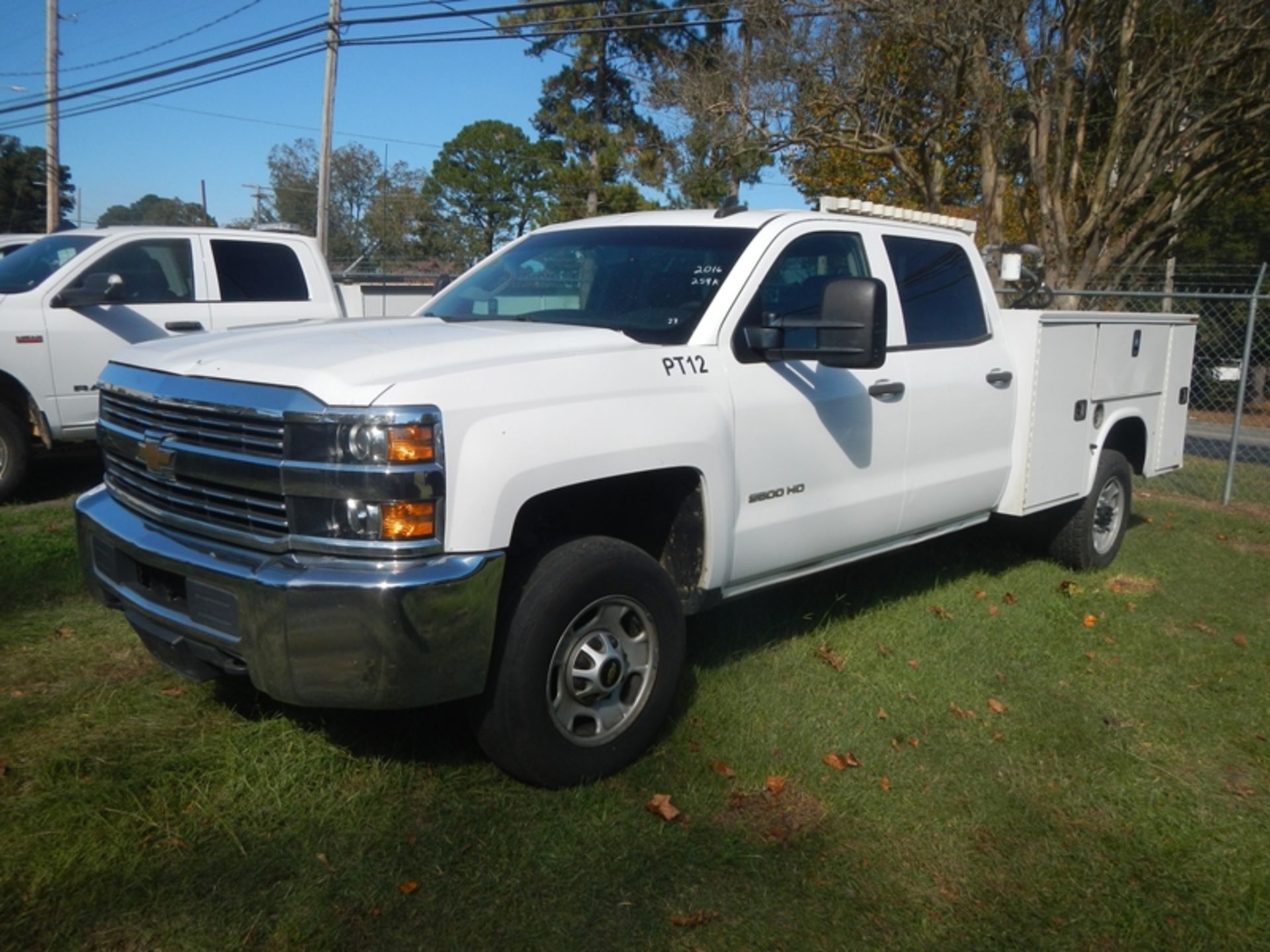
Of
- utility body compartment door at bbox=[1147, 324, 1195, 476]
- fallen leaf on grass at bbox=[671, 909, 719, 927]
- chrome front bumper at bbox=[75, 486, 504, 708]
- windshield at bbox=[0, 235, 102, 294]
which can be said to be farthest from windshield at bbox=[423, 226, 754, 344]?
windshield at bbox=[0, 235, 102, 294]

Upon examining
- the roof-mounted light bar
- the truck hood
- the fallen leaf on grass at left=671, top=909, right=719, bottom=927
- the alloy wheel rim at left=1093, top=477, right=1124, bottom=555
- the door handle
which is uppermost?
the roof-mounted light bar

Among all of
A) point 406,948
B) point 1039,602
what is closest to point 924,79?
point 1039,602

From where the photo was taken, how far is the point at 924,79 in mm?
18266

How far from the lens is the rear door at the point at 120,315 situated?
7.82m

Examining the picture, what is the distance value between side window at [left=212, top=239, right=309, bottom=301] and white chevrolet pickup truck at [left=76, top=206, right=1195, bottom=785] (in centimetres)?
421

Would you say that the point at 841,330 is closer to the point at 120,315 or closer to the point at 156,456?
the point at 156,456

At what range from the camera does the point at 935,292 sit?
548 centimetres

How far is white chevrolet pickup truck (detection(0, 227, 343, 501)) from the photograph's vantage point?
7.68 metres

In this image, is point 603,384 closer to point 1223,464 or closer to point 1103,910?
point 1103,910

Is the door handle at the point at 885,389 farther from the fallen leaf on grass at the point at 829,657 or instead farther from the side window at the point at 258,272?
the side window at the point at 258,272

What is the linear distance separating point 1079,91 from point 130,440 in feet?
57.1

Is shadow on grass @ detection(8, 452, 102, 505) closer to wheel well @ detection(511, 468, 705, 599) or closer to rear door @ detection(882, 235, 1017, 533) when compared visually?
wheel well @ detection(511, 468, 705, 599)

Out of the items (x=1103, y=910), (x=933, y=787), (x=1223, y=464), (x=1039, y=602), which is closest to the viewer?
(x=1103, y=910)

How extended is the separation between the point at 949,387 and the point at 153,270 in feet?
19.8
